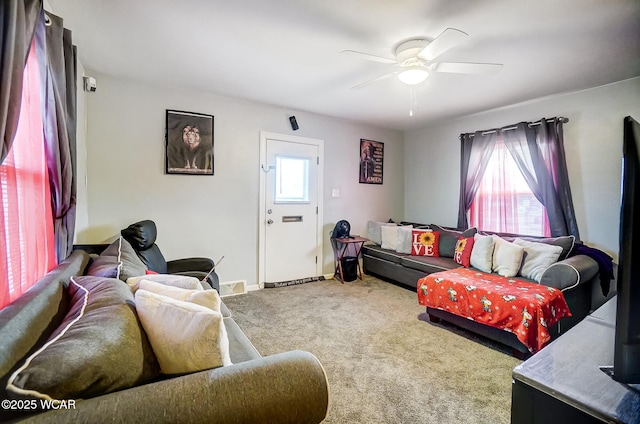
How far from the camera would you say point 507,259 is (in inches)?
113

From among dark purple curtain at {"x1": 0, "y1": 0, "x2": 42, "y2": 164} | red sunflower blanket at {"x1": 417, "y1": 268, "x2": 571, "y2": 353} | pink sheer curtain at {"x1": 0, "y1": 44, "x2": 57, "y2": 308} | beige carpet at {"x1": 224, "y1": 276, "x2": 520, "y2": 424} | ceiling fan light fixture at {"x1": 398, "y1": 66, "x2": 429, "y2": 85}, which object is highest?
ceiling fan light fixture at {"x1": 398, "y1": 66, "x2": 429, "y2": 85}

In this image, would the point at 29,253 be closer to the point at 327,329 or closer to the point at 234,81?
the point at 327,329

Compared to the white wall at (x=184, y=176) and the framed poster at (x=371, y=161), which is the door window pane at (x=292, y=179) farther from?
the framed poster at (x=371, y=161)

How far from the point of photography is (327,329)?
2.60 metres

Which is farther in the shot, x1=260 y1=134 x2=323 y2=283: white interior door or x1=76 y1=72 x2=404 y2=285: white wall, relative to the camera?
x1=260 y1=134 x2=323 y2=283: white interior door

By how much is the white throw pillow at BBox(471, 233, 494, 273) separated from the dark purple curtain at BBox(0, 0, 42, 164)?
364cm

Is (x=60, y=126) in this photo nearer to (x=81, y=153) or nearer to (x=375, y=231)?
(x=81, y=153)

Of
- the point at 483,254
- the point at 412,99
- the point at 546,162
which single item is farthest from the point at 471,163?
the point at 483,254

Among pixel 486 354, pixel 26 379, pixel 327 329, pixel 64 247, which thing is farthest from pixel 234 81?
pixel 486 354

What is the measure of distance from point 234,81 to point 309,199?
1.80 meters

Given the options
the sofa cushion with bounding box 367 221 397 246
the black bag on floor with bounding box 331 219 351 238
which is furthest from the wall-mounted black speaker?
the sofa cushion with bounding box 367 221 397 246

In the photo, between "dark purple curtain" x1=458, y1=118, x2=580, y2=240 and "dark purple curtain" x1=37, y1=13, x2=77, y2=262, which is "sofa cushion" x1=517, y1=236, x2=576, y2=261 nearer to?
"dark purple curtain" x1=458, y1=118, x2=580, y2=240

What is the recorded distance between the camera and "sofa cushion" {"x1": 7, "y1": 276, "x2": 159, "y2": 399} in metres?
0.64

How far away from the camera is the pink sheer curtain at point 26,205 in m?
1.20
